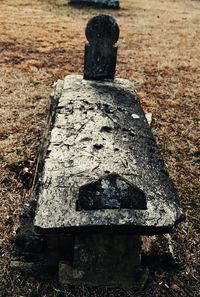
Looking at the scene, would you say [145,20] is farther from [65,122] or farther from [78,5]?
[65,122]

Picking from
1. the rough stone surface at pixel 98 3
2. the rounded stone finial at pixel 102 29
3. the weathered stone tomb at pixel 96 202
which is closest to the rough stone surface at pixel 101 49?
the rounded stone finial at pixel 102 29

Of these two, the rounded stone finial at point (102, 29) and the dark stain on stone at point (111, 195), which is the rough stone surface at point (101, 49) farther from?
the dark stain on stone at point (111, 195)

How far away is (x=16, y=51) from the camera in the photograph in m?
9.01

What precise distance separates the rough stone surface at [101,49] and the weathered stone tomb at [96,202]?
1.09 metres

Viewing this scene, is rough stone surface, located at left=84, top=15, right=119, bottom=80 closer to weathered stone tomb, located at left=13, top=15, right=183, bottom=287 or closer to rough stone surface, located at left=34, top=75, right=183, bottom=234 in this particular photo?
rough stone surface, located at left=34, top=75, right=183, bottom=234

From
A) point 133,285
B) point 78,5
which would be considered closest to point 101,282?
point 133,285

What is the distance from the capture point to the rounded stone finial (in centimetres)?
509

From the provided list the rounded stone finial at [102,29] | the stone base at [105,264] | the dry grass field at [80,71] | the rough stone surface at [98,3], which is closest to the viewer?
the stone base at [105,264]

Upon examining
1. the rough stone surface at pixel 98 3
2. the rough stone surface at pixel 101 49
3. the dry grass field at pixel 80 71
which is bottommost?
the dry grass field at pixel 80 71

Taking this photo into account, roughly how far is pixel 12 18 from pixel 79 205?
993cm

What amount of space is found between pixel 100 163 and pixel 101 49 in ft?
7.45

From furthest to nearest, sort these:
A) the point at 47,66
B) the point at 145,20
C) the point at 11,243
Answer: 1. the point at 145,20
2. the point at 47,66
3. the point at 11,243

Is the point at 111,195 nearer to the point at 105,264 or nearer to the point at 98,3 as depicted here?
the point at 105,264

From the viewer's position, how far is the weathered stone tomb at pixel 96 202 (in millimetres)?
2975
